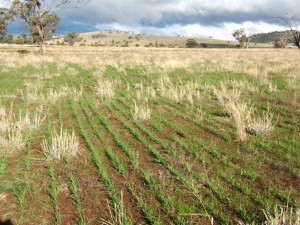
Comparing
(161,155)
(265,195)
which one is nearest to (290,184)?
(265,195)

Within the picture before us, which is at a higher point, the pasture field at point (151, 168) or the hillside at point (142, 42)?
the hillside at point (142, 42)

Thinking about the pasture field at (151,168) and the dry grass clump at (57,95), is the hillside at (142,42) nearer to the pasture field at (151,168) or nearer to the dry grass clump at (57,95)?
the dry grass clump at (57,95)

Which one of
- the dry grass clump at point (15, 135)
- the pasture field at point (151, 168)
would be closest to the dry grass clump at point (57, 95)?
the pasture field at point (151, 168)

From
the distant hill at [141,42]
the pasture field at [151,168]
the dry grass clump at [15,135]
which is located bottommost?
the pasture field at [151,168]

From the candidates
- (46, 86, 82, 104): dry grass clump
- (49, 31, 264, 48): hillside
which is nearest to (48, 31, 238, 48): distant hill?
(49, 31, 264, 48): hillside

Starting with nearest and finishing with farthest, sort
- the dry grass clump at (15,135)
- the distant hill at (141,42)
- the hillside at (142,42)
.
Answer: the dry grass clump at (15,135) < the distant hill at (141,42) < the hillside at (142,42)

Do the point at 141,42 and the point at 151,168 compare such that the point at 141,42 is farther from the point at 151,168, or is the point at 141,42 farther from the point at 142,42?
the point at 151,168

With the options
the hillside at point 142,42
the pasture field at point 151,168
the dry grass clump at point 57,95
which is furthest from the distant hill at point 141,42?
the pasture field at point 151,168

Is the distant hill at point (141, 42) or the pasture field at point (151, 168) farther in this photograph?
the distant hill at point (141, 42)

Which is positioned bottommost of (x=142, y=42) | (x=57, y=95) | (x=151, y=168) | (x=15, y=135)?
(x=151, y=168)

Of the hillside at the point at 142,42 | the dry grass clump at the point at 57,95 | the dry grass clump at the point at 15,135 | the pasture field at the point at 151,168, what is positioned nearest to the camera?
the pasture field at the point at 151,168

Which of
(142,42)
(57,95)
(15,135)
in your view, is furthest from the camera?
(142,42)

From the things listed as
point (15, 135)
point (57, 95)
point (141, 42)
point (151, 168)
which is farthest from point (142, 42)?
point (151, 168)

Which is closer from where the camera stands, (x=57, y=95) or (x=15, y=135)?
(x=15, y=135)
